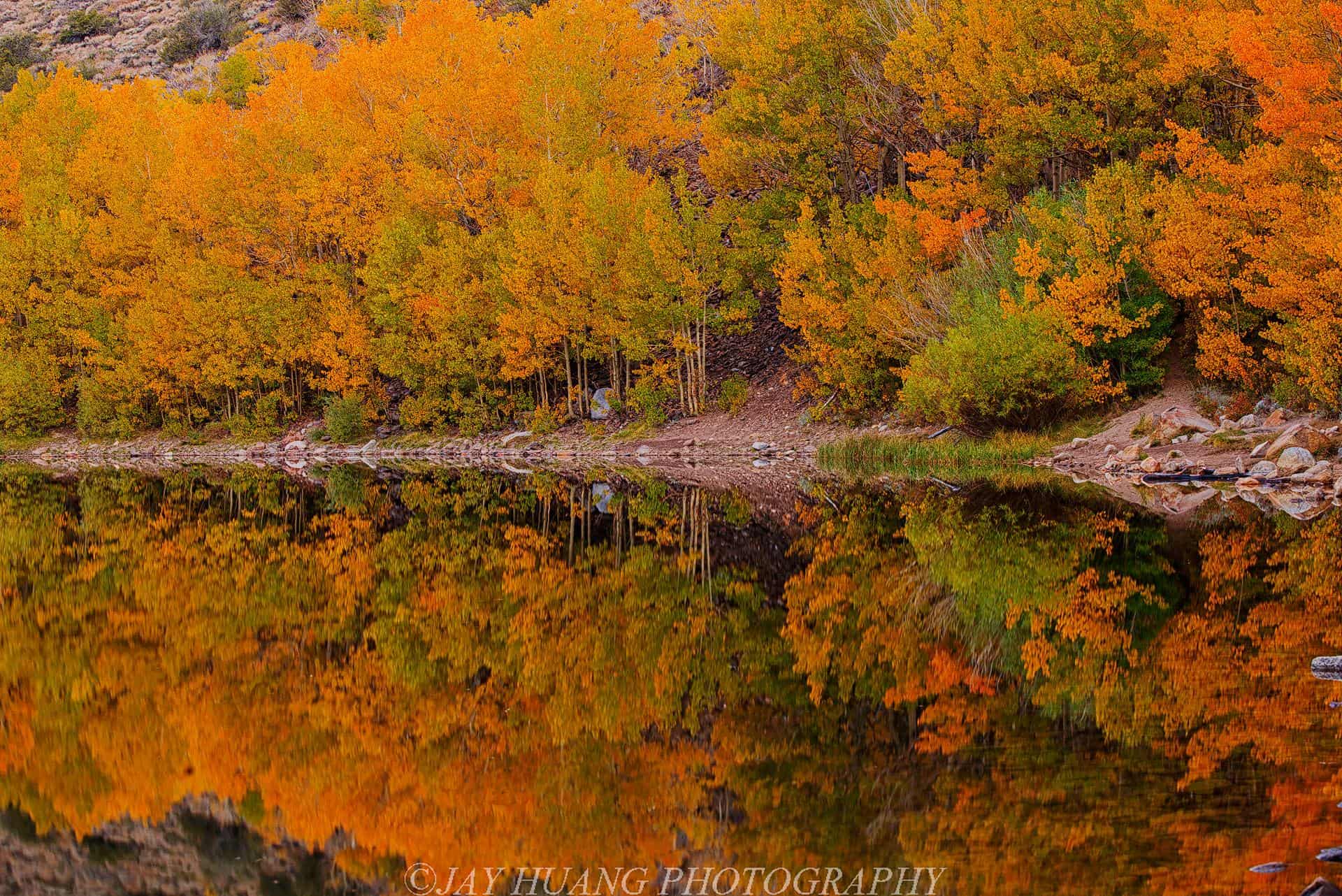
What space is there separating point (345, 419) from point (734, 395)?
1694 centimetres

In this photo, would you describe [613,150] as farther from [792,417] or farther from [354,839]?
[354,839]

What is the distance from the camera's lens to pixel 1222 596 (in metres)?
11.4

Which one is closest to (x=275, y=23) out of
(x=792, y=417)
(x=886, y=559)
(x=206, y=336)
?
(x=206, y=336)

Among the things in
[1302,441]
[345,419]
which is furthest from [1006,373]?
[345,419]

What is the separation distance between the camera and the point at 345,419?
48688 mm

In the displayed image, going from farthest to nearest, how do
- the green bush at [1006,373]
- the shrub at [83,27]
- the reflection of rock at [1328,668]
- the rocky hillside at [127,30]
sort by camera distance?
the shrub at [83,27] → the rocky hillside at [127,30] → the green bush at [1006,373] → the reflection of rock at [1328,668]

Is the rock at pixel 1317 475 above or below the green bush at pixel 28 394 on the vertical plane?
above

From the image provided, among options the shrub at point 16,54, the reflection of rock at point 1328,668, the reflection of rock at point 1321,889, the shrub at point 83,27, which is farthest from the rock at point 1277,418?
the shrub at point 83,27

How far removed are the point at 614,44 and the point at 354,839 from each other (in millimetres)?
47597

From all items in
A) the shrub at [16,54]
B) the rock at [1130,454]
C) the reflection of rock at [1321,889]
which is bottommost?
the rock at [1130,454]

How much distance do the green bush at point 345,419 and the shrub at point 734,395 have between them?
52.2 feet

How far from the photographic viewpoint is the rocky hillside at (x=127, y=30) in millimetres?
101812

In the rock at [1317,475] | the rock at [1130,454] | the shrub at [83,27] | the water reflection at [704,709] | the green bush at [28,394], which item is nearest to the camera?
the water reflection at [704,709]

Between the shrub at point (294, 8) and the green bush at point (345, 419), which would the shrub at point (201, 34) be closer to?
the shrub at point (294, 8)
